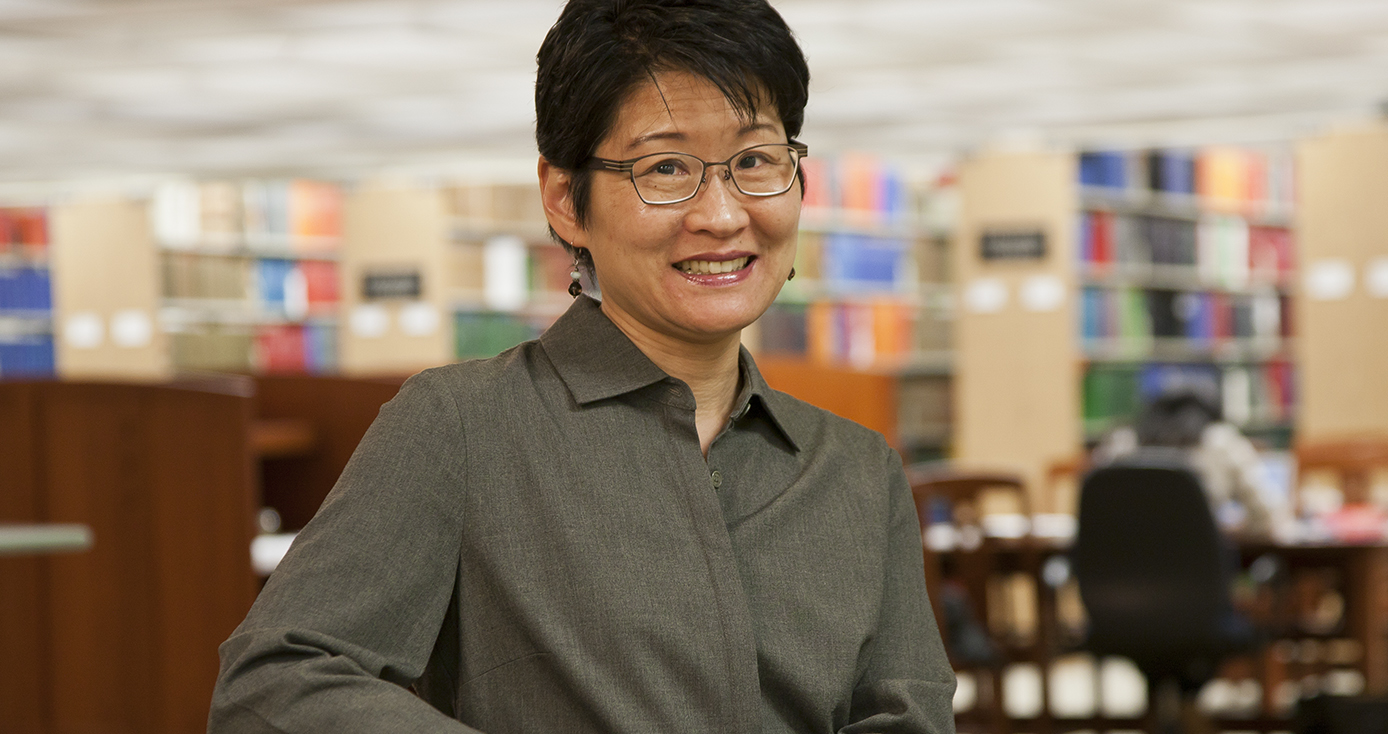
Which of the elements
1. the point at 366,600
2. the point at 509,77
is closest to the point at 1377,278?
the point at 509,77

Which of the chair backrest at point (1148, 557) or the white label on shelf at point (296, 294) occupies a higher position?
the white label on shelf at point (296, 294)

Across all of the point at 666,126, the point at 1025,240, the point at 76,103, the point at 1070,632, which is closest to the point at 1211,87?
the point at 1025,240

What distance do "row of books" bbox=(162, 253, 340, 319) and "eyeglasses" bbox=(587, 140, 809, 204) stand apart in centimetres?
783

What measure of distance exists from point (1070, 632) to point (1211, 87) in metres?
3.06

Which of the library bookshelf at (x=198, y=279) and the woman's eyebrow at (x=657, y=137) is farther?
the library bookshelf at (x=198, y=279)

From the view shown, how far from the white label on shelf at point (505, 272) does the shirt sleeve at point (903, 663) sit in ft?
22.9

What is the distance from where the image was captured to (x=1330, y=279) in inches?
265

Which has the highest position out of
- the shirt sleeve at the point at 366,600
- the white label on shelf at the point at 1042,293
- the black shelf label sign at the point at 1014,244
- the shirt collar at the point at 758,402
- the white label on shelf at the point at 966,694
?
the black shelf label sign at the point at 1014,244

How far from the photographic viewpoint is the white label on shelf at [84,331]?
8.34 metres

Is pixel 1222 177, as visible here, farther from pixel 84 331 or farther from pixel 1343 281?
pixel 84 331

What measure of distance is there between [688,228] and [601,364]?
0.13 m

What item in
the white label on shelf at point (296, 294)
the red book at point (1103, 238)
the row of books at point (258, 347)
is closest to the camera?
the red book at point (1103, 238)

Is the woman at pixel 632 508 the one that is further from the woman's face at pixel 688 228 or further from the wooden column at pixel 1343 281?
the wooden column at pixel 1343 281

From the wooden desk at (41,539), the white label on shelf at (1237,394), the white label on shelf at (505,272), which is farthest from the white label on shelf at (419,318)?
the wooden desk at (41,539)
